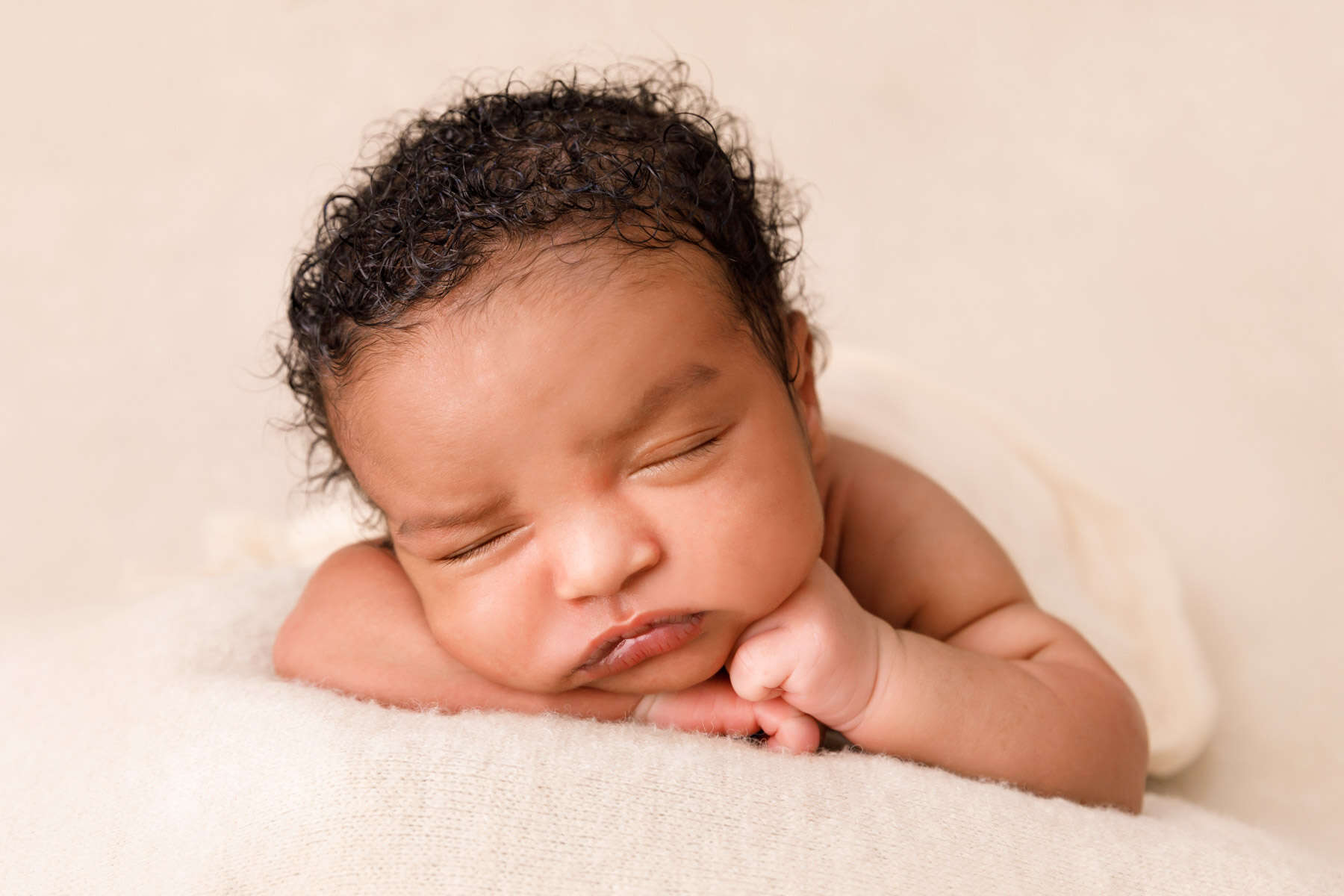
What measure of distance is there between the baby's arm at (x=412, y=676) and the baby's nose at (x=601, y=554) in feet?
0.53

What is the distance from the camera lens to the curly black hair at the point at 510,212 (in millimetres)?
993

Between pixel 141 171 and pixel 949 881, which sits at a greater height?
pixel 141 171

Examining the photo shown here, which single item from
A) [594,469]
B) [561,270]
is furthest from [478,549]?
[561,270]

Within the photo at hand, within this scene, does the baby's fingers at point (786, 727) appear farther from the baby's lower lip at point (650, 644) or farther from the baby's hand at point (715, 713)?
the baby's lower lip at point (650, 644)

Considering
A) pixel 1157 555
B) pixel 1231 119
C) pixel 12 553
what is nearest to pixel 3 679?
pixel 12 553

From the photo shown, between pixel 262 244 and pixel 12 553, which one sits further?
pixel 262 244

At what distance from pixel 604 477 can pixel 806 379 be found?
13.8 inches

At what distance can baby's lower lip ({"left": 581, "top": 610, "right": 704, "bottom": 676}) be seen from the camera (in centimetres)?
99

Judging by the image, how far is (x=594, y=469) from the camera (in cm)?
95

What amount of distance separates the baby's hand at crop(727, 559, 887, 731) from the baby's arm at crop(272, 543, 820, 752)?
32 millimetres

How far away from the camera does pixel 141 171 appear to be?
259 centimetres

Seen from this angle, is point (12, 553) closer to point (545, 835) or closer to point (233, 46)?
point (233, 46)

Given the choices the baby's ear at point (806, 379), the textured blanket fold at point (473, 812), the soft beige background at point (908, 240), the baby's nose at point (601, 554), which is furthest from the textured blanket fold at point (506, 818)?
the soft beige background at point (908, 240)

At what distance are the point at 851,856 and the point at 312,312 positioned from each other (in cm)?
66
